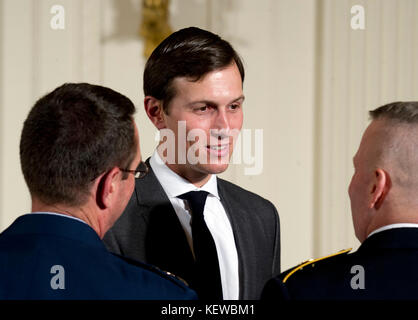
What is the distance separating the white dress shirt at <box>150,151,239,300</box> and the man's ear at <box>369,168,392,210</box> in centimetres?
57

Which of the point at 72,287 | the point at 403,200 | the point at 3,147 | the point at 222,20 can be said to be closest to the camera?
the point at 72,287

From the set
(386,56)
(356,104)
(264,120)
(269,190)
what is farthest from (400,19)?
(269,190)

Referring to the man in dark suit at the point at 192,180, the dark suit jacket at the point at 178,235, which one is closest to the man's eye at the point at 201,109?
the man in dark suit at the point at 192,180

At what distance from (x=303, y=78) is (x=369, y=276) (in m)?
2.51

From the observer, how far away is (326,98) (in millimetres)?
3760

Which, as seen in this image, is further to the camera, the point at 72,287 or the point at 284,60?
the point at 284,60

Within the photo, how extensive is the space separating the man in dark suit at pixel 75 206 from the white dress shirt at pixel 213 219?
465 mm

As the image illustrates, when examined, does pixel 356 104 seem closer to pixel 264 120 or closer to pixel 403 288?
pixel 264 120

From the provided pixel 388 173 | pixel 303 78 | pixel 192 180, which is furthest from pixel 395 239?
pixel 303 78

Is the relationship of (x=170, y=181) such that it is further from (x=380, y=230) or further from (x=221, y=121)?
(x=380, y=230)

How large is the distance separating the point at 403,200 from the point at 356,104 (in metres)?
2.28

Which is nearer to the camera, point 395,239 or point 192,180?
point 395,239

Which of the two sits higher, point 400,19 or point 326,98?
point 400,19

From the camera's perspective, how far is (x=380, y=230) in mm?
1511
